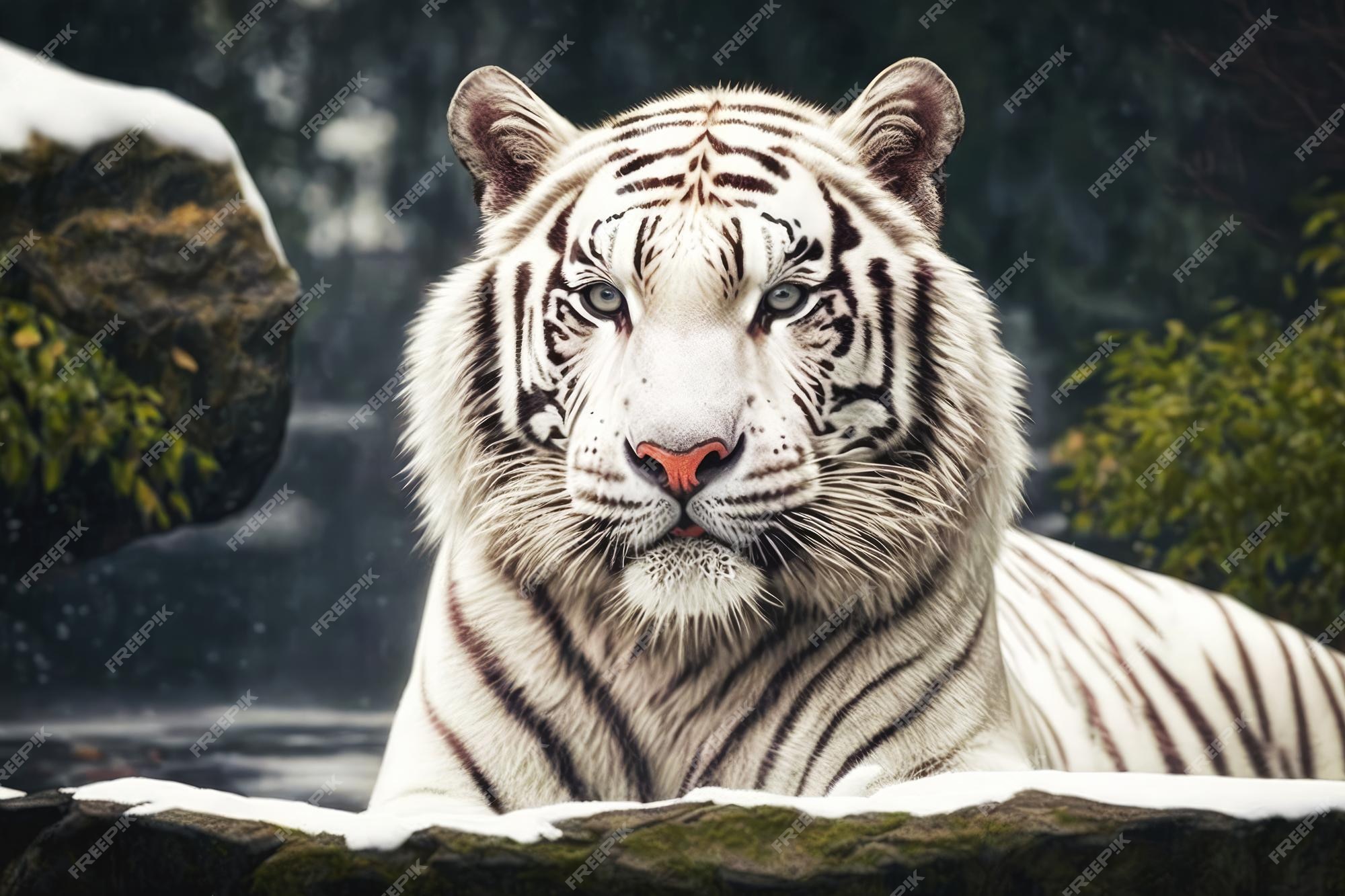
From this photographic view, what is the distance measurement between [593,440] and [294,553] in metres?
4.16

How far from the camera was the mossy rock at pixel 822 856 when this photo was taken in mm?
1359

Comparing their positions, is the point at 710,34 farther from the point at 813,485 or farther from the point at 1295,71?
the point at 813,485

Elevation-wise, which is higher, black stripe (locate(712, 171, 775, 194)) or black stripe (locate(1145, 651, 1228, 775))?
black stripe (locate(712, 171, 775, 194))

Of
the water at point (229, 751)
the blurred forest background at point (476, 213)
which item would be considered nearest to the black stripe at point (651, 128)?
the water at point (229, 751)

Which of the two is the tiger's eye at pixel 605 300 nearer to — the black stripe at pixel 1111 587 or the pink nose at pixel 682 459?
the pink nose at pixel 682 459

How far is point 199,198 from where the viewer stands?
442 centimetres

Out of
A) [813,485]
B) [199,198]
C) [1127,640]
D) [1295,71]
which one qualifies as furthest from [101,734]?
[1295,71]

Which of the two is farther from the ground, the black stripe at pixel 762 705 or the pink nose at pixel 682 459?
the pink nose at pixel 682 459

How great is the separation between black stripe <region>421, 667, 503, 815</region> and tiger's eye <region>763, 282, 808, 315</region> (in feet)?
1.95

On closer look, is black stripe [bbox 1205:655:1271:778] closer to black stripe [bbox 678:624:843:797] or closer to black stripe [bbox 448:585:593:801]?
black stripe [bbox 678:624:843:797]

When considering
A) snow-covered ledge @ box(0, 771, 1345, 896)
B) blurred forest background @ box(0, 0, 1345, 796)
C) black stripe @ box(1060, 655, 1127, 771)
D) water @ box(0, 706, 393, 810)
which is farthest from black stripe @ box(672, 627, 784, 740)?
blurred forest background @ box(0, 0, 1345, 796)

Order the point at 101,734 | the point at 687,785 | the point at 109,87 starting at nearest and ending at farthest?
the point at 687,785, the point at 109,87, the point at 101,734

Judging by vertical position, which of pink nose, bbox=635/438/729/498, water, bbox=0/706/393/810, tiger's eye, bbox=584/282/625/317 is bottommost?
water, bbox=0/706/393/810

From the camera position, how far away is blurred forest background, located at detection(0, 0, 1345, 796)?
5156 mm
